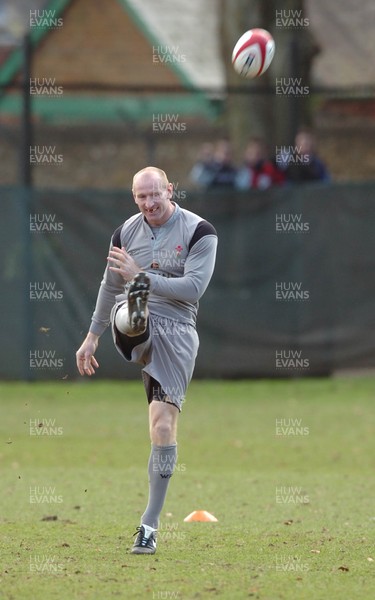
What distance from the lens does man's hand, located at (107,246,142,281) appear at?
296 inches

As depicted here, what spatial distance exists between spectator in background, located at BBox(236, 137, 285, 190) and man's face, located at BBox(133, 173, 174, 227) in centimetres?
973

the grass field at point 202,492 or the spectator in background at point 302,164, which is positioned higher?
the spectator in background at point 302,164

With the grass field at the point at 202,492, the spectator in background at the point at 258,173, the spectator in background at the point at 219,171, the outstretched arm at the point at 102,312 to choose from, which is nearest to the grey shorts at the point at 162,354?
the outstretched arm at the point at 102,312

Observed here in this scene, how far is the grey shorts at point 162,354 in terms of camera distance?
7707mm

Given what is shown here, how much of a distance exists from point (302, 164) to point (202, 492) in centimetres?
789

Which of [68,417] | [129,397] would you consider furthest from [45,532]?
[129,397]

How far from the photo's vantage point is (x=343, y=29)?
42.4m

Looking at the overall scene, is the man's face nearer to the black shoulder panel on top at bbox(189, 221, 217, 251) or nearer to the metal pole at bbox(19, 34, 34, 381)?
the black shoulder panel on top at bbox(189, 221, 217, 251)

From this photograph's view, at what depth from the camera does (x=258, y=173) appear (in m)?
17.9

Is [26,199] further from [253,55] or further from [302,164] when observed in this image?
[253,55]

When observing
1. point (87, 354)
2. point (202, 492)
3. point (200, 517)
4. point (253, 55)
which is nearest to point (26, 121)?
point (253, 55)

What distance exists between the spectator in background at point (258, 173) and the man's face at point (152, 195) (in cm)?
973

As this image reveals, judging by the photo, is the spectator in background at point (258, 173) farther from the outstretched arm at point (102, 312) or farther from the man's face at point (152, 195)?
the man's face at point (152, 195)

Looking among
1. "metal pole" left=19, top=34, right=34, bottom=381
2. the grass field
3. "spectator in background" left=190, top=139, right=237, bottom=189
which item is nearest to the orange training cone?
the grass field
